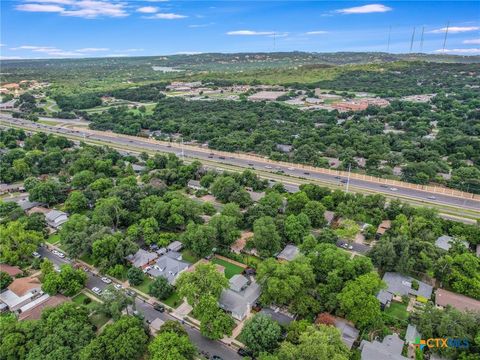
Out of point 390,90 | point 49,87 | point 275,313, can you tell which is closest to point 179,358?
point 275,313

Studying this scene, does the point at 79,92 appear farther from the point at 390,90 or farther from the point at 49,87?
the point at 390,90

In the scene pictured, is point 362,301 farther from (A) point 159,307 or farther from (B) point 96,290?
(B) point 96,290

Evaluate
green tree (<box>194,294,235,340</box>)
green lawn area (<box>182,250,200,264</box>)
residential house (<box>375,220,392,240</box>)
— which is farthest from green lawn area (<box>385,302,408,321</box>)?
green lawn area (<box>182,250,200,264</box>)

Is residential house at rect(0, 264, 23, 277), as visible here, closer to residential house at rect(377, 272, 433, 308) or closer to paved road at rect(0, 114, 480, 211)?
residential house at rect(377, 272, 433, 308)

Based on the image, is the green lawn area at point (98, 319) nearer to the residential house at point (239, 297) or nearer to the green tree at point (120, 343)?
the green tree at point (120, 343)

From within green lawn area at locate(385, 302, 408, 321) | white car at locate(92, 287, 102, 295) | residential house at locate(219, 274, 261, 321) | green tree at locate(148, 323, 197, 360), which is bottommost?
green lawn area at locate(385, 302, 408, 321)

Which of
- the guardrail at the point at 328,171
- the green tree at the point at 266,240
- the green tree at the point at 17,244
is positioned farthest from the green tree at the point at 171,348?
the guardrail at the point at 328,171

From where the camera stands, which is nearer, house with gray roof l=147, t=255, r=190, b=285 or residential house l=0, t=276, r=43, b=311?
residential house l=0, t=276, r=43, b=311
